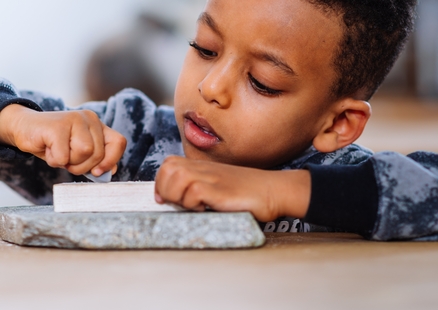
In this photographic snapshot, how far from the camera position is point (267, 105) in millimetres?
1193

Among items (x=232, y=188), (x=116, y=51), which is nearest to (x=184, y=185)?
(x=232, y=188)

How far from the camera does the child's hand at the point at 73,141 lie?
0.96 metres

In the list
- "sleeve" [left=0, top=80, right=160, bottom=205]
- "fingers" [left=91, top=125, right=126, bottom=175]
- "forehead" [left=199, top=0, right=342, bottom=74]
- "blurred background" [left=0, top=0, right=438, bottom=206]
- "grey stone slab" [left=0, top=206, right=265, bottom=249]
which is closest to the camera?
"grey stone slab" [left=0, top=206, right=265, bottom=249]

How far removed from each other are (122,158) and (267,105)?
1.41 feet

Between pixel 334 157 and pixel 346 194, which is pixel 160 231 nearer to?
pixel 346 194

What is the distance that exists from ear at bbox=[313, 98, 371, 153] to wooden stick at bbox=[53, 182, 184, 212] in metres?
0.55

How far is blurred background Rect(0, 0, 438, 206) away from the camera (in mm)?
3717

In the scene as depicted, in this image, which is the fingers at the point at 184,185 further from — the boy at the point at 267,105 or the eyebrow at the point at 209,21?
the eyebrow at the point at 209,21

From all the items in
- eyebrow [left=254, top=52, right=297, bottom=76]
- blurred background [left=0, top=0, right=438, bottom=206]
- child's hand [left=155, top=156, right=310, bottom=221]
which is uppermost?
eyebrow [left=254, top=52, right=297, bottom=76]

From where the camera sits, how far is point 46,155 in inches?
38.8

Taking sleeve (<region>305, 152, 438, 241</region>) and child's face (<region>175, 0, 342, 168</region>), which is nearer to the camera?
sleeve (<region>305, 152, 438, 241</region>)

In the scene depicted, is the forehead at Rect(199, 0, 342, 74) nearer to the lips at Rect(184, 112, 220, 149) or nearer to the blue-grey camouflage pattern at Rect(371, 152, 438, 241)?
the lips at Rect(184, 112, 220, 149)

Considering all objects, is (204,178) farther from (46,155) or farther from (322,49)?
(322,49)

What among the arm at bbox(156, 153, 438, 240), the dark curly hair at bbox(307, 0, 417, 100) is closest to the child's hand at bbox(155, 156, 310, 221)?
the arm at bbox(156, 153, 438, 240)
